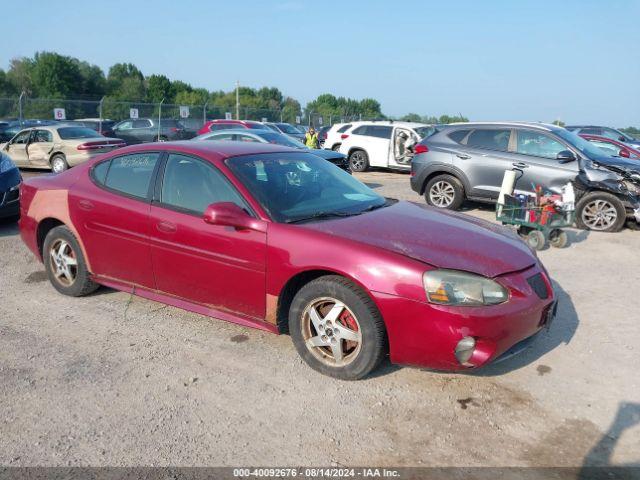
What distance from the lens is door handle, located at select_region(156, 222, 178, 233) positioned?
407 cm

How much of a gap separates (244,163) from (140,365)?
1658 millimetres

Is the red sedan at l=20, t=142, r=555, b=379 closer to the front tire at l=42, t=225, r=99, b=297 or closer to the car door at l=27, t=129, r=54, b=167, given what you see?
the front tire at l=42, t=225, r=99, b=297

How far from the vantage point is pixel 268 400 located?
10.9 feet

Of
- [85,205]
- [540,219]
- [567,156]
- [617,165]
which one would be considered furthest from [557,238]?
[85,205]

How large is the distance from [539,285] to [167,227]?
2.70 meters

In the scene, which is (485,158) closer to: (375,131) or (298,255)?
(298,255)

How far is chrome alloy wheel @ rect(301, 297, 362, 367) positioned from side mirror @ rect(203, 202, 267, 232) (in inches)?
26.2

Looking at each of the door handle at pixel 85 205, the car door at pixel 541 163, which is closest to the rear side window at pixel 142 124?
the car door at pixel 541 163

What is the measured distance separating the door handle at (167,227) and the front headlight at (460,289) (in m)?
1.94

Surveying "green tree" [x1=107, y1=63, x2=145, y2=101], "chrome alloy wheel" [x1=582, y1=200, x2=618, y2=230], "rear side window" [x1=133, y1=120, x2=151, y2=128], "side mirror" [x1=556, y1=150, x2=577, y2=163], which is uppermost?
"green tree" [x1=107, y1=63, x2=145, y2=101]

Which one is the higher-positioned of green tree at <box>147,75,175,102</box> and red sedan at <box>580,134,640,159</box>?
green tree at <box>147,75,175,102</box>

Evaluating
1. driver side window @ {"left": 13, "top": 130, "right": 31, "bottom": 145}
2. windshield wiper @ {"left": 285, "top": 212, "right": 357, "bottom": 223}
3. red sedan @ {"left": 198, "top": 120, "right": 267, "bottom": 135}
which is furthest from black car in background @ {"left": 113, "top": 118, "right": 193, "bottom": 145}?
windshield wiper @ {"left": 285, "top": 212, "right": 357, "bottom": 223}

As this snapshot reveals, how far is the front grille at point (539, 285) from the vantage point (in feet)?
11.6

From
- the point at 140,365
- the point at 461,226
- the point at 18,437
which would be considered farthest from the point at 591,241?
the point at 18,437
